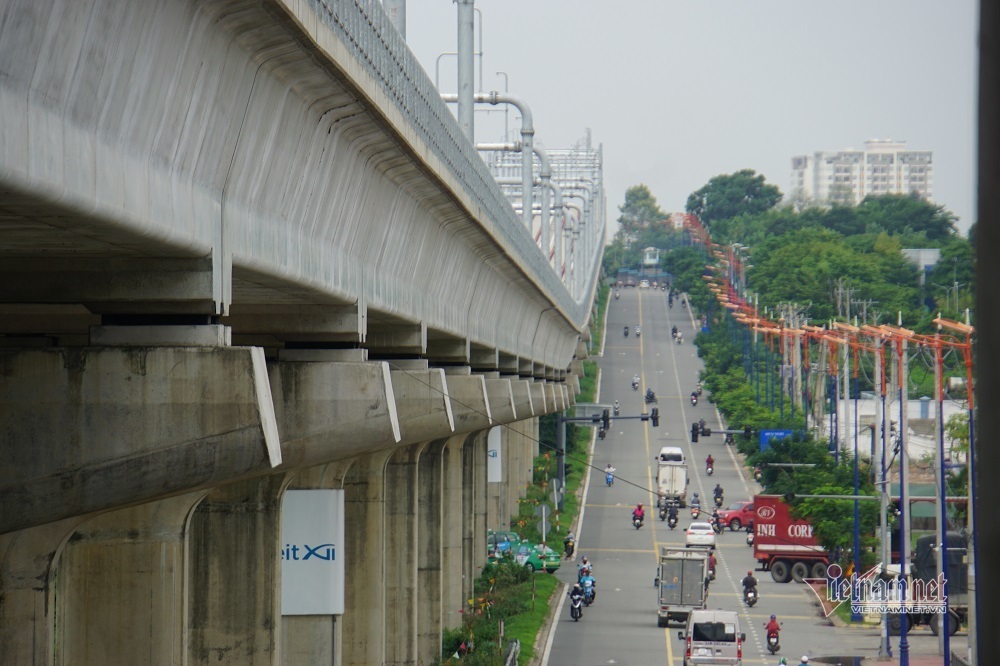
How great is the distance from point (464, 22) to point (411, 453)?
992 cm

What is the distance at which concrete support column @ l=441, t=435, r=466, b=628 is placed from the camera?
48.5m

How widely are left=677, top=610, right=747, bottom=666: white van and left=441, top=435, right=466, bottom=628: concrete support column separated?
8537 millimetres

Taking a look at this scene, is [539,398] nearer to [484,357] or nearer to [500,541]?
[500,541]

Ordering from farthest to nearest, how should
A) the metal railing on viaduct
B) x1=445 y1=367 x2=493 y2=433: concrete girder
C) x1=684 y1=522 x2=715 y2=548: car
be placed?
x1=684 y1=522 x2=715 y2=548: car → x1=445 y1=367 x2=493 y2=433: concrete girder → the metal railing on viaduct

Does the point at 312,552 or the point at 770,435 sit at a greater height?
the point at 312,552

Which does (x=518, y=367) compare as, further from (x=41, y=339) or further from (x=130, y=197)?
(x=130, y=197)

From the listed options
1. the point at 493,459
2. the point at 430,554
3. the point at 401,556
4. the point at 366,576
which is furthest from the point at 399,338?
the point at 493,459

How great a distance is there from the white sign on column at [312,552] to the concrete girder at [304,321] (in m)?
5.90

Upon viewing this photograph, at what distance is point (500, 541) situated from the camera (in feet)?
212

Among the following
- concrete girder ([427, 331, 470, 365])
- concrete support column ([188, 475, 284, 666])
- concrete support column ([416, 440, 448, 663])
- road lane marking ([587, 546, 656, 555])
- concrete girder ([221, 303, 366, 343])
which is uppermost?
concrete girder ([221, 303, 366, 343])

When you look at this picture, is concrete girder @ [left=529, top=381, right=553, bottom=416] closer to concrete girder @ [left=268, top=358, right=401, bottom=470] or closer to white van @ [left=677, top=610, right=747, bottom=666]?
white van @ [left=677, top=610, right=747, bottom=666]

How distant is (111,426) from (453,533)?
126ft

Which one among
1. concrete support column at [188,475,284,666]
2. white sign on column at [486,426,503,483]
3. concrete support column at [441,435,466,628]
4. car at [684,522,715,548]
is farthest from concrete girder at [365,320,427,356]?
car at [684,522,715,548]

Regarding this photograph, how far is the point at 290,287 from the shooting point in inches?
640
